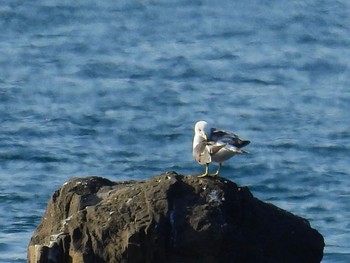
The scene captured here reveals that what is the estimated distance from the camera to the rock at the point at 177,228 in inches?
353

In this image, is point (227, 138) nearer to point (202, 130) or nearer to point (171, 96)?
point (202, 130)

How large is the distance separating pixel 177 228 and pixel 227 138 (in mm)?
1176

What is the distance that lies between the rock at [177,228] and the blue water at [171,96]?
4.27m

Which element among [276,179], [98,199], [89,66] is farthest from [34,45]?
[98,199]

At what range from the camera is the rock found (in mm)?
8961

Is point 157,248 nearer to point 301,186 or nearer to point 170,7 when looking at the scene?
point 301,186

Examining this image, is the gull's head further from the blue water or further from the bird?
the blue water

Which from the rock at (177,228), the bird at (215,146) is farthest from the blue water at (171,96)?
the rock at (177,228)

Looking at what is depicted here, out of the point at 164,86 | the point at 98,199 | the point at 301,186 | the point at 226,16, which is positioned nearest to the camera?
the point at 98,199

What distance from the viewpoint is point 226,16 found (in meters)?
25.4

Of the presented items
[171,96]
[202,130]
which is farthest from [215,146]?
[171,96]

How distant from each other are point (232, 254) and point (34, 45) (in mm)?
15192

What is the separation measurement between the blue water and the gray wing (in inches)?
160

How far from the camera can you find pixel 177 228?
8.96m
